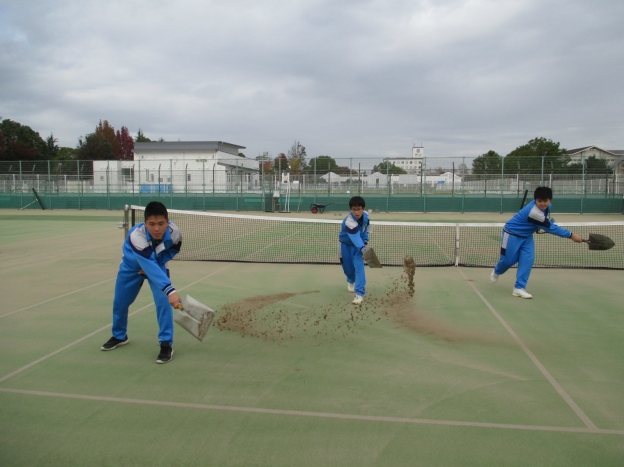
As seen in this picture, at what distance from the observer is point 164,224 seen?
4879 millimetres

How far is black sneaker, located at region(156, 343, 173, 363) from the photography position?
500cm

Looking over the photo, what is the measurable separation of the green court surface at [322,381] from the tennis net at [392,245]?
10.1 feet

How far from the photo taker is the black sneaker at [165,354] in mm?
5000

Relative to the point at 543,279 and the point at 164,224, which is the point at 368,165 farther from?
the point at 164,224

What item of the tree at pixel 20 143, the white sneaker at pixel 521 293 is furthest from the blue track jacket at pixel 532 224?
the tree at pixel 20 143

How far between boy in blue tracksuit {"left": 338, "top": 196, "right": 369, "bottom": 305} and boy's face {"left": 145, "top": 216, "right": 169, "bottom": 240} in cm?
289

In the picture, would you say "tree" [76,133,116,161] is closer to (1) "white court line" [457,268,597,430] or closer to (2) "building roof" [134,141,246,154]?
(2) "building roof" [134,141,246,154]

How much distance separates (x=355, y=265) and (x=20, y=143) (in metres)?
71.3

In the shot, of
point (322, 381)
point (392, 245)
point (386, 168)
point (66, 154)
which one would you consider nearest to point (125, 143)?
point (66, 154)

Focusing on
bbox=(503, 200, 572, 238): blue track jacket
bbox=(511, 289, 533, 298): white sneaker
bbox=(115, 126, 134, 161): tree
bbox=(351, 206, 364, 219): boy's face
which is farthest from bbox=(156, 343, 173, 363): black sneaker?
bbox=(115, 126, 134, 161): tree

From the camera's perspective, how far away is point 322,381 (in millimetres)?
4520

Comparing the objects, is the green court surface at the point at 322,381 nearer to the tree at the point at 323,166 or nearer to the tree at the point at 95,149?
the tree at the point at 323,166

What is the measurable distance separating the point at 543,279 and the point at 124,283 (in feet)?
24.8

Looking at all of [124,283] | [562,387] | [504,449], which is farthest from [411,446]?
[124,283]
